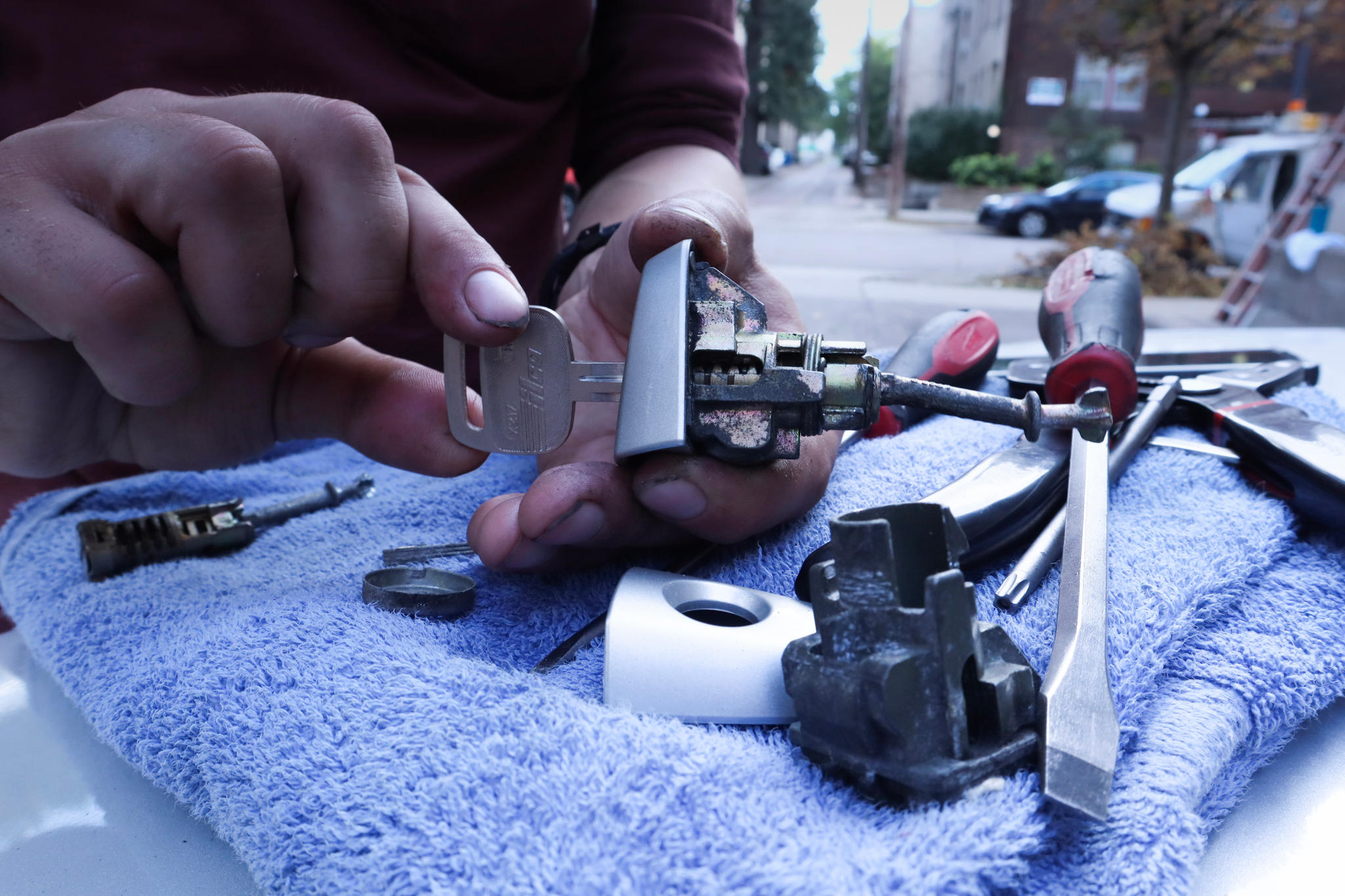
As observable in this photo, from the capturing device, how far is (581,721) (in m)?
0.35

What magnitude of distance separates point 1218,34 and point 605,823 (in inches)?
237

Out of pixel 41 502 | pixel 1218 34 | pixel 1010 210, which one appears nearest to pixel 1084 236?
pixel 1218 34

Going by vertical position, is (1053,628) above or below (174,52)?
below

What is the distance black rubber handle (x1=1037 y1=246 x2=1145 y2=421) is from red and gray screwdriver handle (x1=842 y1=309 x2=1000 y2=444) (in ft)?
0.20

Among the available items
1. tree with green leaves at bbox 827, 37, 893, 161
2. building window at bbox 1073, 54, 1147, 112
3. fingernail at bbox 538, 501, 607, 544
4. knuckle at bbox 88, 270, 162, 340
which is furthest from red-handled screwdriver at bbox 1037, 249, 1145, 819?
tree with green leaves at bbox 827, 37, 893, 161

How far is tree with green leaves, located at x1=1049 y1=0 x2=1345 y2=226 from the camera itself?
481 centimetres

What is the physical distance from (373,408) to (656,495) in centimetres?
25

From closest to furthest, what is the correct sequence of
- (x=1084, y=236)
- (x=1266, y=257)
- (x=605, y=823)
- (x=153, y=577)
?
(x=605, y=823), (x=153, y=577), (x=1266, y=257), (x=1084, y=236)

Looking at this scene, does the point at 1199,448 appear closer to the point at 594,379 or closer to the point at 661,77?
the point at 594,379

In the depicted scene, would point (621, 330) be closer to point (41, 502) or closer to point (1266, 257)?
point (41, 502)

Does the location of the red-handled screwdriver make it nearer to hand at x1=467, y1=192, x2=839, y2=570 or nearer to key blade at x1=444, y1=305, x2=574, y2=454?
hand at x1=467, y1=192, x2=839, y2=570

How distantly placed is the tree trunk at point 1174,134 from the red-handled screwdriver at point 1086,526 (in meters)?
4.97

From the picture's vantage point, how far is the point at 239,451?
66 centimetres

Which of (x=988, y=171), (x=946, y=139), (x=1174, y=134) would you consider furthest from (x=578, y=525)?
(x=946, y=139)
